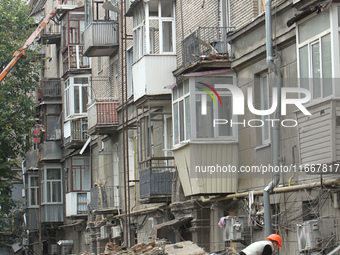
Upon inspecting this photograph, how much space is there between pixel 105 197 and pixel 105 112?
3.18 metres

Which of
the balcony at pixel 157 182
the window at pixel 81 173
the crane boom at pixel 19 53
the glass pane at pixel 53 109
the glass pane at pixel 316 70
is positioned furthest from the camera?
the glass pane at pixel 53 109

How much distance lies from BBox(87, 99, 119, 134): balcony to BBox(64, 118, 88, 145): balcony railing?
5.08 m

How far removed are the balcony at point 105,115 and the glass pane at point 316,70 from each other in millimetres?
15163

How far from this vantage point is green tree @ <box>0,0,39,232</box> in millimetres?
34719

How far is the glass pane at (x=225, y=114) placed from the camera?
1867 cm

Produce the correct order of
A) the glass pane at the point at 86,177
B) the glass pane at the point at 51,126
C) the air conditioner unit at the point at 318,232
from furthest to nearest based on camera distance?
the glass pane at the point at 51,126 → the glass pane at the point at 86,177 → the air conditioner unit at the point at 318,232

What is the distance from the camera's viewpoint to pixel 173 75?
21.7 meters

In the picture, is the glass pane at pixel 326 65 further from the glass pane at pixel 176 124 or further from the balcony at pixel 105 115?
the balcony at pixel 105 115

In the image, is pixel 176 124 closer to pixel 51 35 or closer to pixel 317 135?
pixel 317 135

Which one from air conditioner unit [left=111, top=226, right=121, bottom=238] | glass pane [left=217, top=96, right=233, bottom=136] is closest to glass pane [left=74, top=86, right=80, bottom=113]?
air conditioner unit [left=111, top=226, right=121, bottom=238]

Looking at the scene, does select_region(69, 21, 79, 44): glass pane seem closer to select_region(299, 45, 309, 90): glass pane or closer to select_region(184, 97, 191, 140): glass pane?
select_region(184, 97, 191, 140): glass pane

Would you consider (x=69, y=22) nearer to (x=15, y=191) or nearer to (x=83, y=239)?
(x=83, y=239)

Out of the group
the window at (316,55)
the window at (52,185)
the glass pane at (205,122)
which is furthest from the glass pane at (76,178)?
the window at (316,55)

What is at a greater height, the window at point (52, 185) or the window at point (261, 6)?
the window at point (261, 6)
